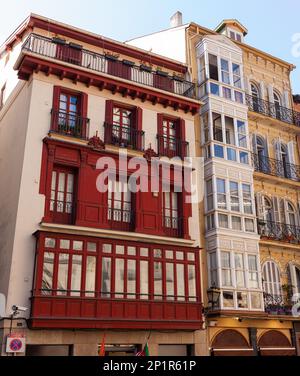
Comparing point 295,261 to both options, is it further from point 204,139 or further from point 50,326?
point 50,326

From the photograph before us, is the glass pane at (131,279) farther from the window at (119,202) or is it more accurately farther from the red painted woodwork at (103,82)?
the red painted woodwork at (103,82)

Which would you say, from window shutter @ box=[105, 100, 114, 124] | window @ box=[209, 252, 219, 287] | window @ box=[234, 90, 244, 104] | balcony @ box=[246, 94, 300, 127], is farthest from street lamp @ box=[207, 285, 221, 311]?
balcony @ box=[246, 94, 300, 127]

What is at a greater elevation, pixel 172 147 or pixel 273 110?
pixel 273 110

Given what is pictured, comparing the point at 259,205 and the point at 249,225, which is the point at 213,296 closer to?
the point at 249,225

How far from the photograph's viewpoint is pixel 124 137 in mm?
19031

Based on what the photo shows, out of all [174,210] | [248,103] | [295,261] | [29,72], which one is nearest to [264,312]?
[295,261]

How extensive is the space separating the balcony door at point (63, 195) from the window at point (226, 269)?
22.2 ft

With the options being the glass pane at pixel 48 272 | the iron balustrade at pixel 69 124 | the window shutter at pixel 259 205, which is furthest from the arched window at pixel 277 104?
the glass pane at pixel 48 272

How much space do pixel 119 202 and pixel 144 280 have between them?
338cm

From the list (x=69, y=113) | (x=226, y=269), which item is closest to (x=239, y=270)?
(x=226, y=269)

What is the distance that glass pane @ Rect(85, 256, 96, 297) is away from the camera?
15.4m

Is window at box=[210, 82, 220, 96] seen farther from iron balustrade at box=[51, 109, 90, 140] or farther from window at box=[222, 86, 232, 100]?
iron balustrade at box=[51, 109, 90, 140]

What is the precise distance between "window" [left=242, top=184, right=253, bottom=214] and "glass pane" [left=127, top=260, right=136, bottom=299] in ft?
21.4

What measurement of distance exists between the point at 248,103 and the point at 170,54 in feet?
17.0
